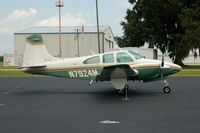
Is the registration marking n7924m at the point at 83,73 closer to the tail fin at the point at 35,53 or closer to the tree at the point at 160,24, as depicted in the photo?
the tail fin at the point at 35,53

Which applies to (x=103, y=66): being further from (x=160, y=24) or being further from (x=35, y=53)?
(x=160, y=24)

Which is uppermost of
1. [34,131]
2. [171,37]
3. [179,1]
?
[179,1]

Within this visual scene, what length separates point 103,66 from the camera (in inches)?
732

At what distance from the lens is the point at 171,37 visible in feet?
195

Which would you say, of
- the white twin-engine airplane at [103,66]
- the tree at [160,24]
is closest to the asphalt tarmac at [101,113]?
the white twin-engine airplane at [103,66]

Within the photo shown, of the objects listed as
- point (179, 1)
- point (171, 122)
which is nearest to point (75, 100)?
point (171, 122)

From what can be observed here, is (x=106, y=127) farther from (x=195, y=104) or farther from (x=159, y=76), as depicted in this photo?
(x=159, y=76)

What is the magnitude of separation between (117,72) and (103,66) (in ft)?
6.00

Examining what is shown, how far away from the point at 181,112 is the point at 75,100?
210 inches

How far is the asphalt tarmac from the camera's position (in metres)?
10.1

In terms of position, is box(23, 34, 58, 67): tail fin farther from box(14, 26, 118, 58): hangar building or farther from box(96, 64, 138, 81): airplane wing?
box(14, 26, 118, 58): hangar building

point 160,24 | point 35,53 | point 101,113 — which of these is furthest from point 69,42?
point 101,113

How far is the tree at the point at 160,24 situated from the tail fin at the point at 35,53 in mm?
34941

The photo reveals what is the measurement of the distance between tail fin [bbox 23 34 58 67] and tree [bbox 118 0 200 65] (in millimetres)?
34941
